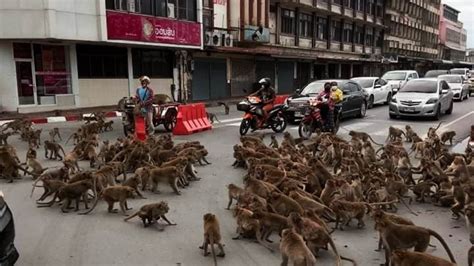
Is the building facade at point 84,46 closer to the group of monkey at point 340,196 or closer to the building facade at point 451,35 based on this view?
the group of monkey at point 340,196

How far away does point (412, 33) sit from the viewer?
7581cm

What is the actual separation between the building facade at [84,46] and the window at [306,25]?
679 inches

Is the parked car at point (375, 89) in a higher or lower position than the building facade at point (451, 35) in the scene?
lower

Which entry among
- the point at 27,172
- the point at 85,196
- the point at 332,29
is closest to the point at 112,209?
the point at 85,196

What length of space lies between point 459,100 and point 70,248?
28892mm

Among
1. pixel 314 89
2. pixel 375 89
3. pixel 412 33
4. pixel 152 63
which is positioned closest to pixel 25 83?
pixel 152 63

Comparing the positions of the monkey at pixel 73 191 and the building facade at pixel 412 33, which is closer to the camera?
the monkey at pixel 73 191

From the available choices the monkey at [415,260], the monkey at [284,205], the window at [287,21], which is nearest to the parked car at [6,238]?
the monkey at [284,205]

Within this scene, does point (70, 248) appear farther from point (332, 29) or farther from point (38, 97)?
point (332, 29)

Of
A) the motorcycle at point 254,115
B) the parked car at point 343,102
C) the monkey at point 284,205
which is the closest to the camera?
the monkey at point 284,205

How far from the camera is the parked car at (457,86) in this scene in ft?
96.5

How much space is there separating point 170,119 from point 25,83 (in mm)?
10334

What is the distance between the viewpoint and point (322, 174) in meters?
7.59

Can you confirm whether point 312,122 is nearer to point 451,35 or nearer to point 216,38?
point 216,38
